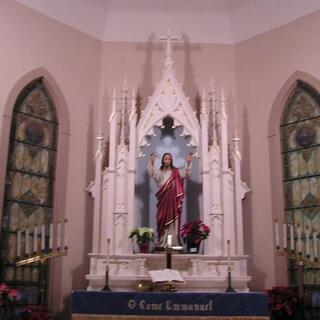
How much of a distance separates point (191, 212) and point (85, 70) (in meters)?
2.88

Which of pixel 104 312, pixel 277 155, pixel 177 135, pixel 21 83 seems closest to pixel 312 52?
pixel 277 155

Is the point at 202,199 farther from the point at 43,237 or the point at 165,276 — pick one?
the point at 43,237

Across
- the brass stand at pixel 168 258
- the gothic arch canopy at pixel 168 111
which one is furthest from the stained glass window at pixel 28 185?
the brass stand at pixel 168 258

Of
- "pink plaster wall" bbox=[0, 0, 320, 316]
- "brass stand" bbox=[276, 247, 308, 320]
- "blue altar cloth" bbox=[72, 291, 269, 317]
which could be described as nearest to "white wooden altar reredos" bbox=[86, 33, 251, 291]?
"pink plaster wall" bbox=[0, 0, 320, 316]

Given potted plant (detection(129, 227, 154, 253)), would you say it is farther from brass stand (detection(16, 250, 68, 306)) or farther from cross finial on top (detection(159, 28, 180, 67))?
cross finial on top (detection(159, 28, 180, 67))

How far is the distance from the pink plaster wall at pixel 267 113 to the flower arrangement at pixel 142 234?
5.46 ft

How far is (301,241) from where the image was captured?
7.59 metres

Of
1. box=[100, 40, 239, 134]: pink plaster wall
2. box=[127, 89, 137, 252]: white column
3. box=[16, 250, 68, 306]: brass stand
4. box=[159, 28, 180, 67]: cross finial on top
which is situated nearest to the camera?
box=[16, 250, 68, 306]: brass stand

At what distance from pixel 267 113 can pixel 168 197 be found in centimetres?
218

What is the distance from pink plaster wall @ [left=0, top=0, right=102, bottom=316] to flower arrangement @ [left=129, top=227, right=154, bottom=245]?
1.03m

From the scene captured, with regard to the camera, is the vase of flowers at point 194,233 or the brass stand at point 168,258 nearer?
the brass stand at point 168,258

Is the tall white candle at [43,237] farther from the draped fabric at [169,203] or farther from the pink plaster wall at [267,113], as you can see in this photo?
the pink plaster wall at [267,113]

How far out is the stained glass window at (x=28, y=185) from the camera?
7.31m

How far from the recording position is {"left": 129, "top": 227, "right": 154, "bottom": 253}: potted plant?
24.4ft
